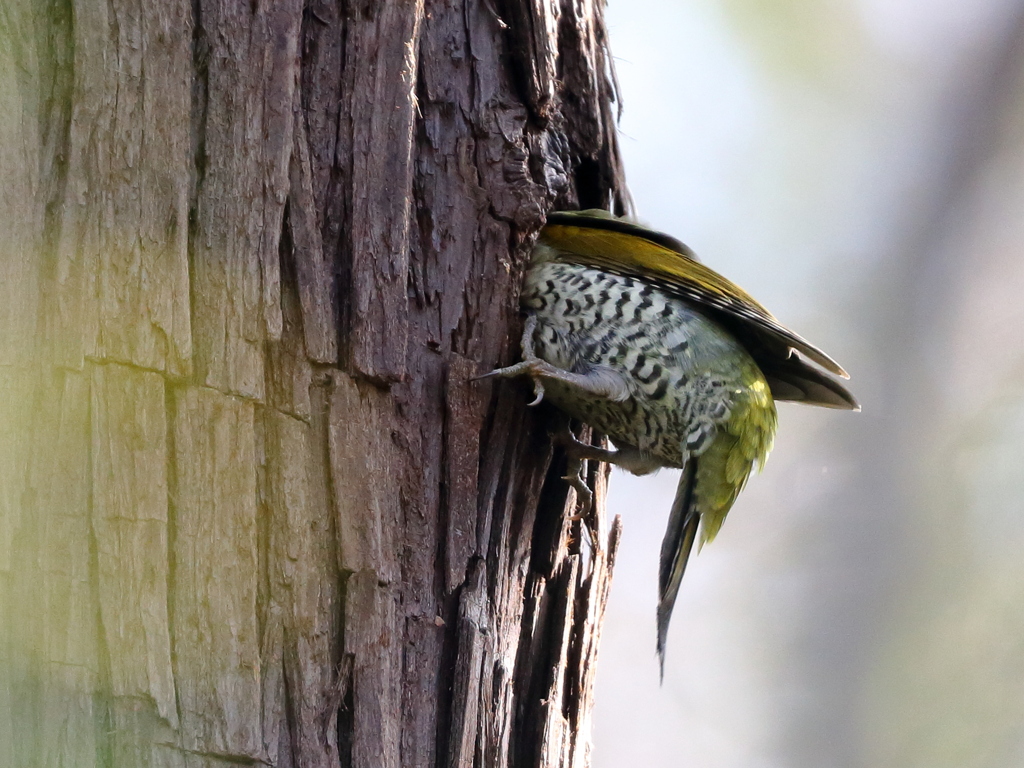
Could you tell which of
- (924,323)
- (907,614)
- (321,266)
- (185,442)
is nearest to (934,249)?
(924,323)

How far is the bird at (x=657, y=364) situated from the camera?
3.06m

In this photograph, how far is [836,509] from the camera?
6.42m

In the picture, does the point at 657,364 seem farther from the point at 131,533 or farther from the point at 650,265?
the point at 131,533

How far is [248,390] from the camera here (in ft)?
6.61

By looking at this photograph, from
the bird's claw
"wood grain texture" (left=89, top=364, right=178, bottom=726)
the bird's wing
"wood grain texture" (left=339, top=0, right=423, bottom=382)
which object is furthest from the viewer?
the bird's wing

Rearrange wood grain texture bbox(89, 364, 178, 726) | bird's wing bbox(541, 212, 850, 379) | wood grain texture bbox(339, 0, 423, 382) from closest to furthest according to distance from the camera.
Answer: wood grain texture bbox(89, 364, 178, 726), wood grain texture bbox(339, 0, 423, 382), bird's wing bbox(541, 212, 850, 379)

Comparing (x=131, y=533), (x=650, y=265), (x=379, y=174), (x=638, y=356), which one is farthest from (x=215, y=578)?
(x=650, y=265)

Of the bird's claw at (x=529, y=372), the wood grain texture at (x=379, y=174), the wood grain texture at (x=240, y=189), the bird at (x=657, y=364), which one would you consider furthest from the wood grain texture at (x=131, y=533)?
the bird at (x=657, y=364)

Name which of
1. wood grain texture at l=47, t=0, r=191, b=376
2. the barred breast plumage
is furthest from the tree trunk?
the barred breast plumage

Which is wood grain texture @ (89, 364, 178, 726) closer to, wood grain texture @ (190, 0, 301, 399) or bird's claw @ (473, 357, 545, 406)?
wood grain texture @ (190, 0, 301, 399)

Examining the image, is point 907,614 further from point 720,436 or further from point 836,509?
point 720,436

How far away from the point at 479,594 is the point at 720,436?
1192 millimetres

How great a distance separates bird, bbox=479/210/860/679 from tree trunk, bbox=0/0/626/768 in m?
0.54

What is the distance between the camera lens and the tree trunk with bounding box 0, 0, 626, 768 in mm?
1840
